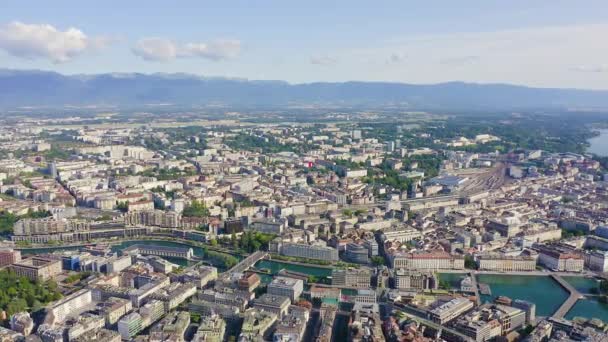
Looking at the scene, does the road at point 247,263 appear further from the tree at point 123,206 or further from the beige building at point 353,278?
the tree at point 123,206

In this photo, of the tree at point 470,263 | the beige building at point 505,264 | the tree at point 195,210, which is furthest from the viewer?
the tree at point 195,210

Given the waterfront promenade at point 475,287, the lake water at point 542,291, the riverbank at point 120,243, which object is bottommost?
the riverbank at point 120,243

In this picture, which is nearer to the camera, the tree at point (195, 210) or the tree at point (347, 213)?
the tree at point (195, 210)

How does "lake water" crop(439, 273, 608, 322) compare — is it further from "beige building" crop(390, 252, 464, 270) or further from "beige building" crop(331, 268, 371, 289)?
"beige building" crop(331, 268, 371, 289)

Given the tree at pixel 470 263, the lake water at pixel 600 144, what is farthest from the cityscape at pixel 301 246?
the lake water at pixel 600 144

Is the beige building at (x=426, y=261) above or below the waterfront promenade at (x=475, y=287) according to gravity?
above

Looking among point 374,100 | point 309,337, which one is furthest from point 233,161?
point 374,100

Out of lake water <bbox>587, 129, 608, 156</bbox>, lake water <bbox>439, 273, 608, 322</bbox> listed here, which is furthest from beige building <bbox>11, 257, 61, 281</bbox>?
lake water <bbox>587, 129, 608, 156</bbox>
